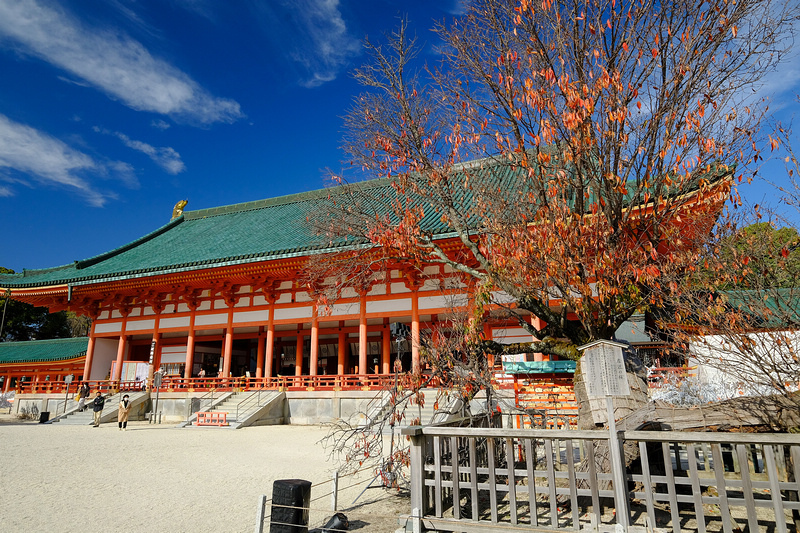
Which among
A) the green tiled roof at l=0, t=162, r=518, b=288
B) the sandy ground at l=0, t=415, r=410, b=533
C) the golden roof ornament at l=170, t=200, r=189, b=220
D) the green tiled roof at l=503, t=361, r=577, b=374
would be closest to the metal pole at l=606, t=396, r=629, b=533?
the sandy ground at l=0, t=415, r=410, b=533

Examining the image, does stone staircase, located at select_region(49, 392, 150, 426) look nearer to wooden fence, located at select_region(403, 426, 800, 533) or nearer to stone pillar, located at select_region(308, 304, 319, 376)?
stone pillar, located at select_region(308, 304, 319, 376)

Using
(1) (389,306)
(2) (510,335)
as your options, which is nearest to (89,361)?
(1) (389,306)

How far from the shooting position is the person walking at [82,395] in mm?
17344

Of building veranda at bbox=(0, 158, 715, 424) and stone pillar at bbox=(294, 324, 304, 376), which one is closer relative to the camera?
building veranda at bbox=(0, 158, 715, 424)

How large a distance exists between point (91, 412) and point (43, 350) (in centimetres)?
1320

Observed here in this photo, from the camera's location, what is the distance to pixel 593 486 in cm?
438

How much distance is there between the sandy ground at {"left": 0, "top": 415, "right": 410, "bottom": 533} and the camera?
546cm

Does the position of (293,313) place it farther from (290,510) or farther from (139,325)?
(290,510)

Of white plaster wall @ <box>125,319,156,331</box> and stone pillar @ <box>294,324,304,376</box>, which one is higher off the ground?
white plaster wall @ <box>125,319,156,331</box>

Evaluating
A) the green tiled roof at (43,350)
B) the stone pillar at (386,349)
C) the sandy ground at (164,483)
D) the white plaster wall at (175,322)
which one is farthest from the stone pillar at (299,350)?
the green tiled roof at (43,350)

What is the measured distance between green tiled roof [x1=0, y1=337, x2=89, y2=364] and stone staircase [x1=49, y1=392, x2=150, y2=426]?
8781 millimetres

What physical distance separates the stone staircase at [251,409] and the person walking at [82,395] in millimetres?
5246

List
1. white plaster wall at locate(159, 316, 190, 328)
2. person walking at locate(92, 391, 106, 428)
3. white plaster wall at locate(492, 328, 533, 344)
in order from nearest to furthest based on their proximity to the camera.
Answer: person walking at locate(92, 391, 106, 428) < white plaster wall at locate(492, 328, 533, 344) < white plaster wall at locate(159, 316, 190, 328)

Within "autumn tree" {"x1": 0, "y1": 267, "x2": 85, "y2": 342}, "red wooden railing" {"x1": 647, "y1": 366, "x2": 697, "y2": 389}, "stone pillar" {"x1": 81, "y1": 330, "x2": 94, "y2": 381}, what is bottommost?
"red wooden railing" {"x1": 647, "y1": 366, "x2": 697, "y2": 389}
